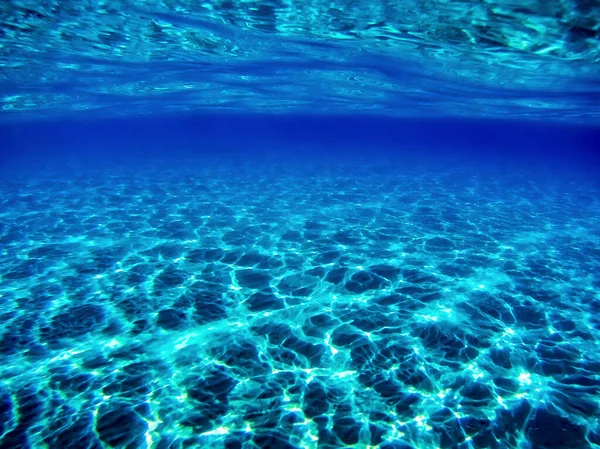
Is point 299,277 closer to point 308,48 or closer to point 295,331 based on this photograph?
point 295,331

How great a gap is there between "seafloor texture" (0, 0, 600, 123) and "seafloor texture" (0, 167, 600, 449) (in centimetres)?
807

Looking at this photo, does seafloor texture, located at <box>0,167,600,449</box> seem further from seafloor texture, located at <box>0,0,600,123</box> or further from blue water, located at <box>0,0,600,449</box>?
seafloor texture, located at <box>0,0,600,123</box>

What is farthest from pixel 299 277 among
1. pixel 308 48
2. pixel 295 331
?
pixel 308 48

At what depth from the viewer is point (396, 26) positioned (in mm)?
13617

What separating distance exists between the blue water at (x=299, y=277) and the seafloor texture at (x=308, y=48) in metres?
0.17

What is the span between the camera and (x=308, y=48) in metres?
17.5

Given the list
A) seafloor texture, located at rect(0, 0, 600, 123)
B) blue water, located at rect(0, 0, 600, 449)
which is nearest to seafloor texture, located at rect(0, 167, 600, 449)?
blue water, located at rect(0, 0, 600, 449)

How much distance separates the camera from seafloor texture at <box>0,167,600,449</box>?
21.7ft

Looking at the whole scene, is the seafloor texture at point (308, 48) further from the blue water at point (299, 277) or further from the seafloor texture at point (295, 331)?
the seafloor texture at point (295, 331)

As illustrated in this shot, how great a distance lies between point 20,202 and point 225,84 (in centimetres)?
1568

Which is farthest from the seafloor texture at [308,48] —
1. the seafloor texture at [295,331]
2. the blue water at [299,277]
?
the seafloor texture at [295,331]

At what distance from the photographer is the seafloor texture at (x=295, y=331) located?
21.7 ft

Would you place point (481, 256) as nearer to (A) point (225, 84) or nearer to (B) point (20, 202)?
(A) point (225, 84)

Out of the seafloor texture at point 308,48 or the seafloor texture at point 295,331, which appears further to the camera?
the seafloor texture at point 308,48
